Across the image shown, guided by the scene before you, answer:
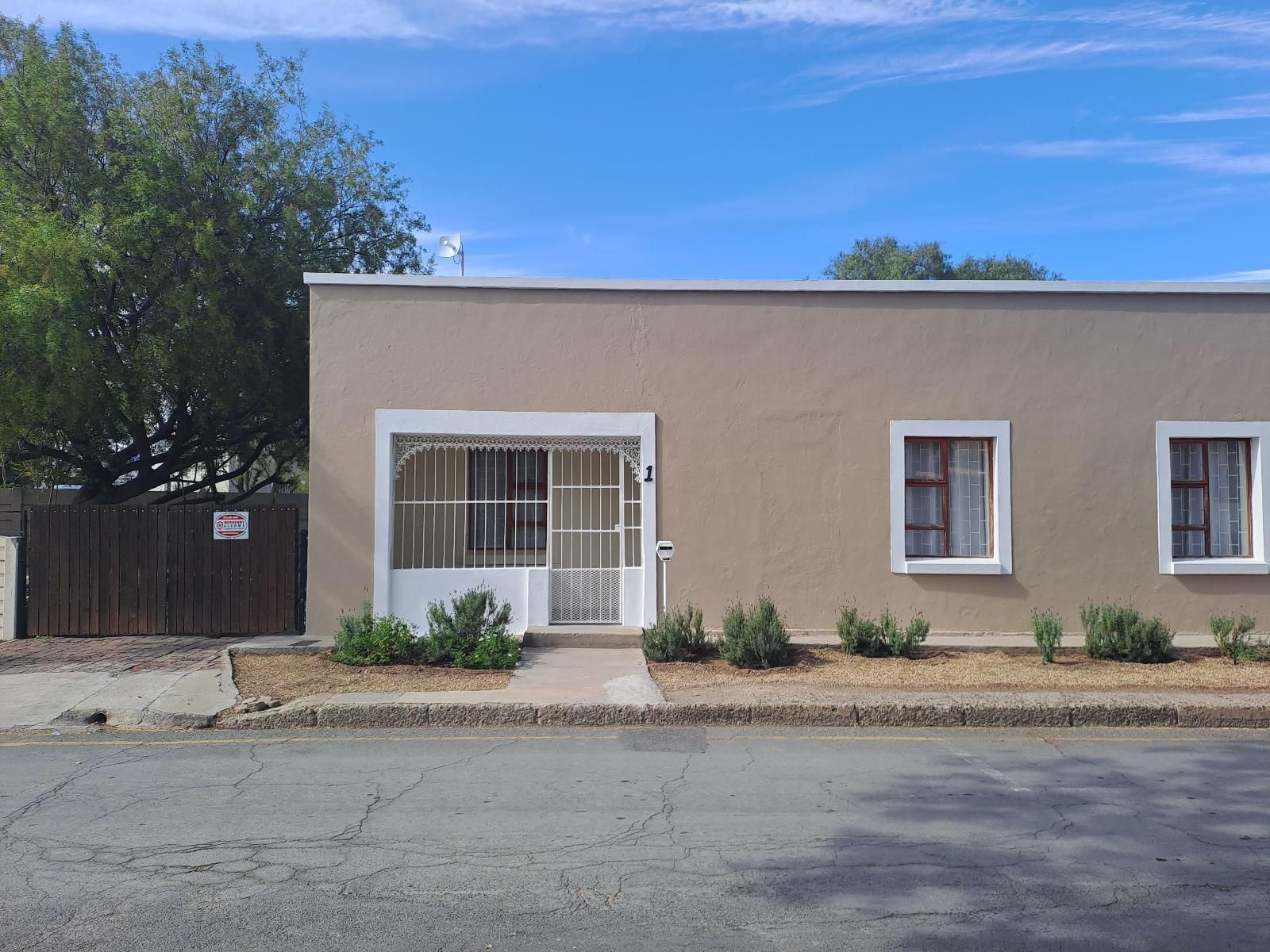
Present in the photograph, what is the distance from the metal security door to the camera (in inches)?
508

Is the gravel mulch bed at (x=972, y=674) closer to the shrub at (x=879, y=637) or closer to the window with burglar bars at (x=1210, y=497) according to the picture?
the shrub at (x=879, y=637)

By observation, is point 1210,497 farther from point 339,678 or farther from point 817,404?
point 339,678

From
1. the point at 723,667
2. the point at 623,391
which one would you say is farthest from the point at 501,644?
the point at 623,391

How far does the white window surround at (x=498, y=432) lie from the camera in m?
12.3

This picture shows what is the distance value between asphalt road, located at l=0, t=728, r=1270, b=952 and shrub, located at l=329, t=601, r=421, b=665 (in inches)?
93.9

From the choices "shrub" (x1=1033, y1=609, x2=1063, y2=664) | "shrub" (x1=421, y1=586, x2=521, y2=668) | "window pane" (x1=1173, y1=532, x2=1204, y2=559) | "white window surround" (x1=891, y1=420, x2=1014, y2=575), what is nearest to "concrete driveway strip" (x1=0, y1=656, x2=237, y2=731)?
"shrub" (x1=421, y1=586, x2=521, y2=668)

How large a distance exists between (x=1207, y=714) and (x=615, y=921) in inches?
259

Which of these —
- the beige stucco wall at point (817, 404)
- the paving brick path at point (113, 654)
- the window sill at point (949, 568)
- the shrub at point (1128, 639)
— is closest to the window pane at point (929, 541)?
the window sill at point (949, 568)

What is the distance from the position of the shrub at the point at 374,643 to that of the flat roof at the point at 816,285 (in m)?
4.11

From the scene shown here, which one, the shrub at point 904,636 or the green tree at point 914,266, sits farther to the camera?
the green tree at point 914,266

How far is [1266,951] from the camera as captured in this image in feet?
13.9

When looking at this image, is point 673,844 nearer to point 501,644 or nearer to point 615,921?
point 615,921

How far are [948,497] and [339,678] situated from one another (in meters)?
7.52

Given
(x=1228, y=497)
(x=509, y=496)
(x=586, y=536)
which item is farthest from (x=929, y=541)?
(x=509, y=496)
